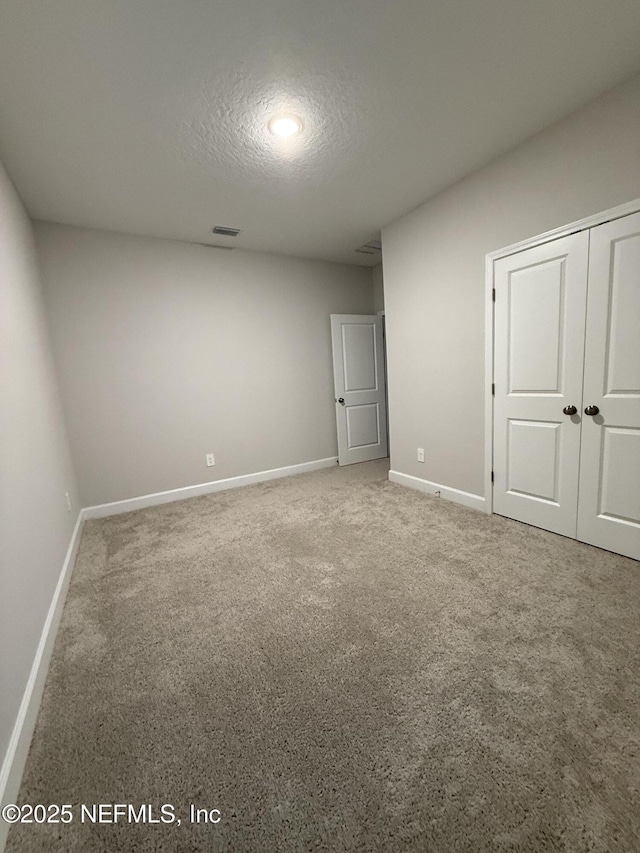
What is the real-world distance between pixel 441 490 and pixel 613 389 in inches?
61.4

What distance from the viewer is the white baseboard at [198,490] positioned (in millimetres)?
3273

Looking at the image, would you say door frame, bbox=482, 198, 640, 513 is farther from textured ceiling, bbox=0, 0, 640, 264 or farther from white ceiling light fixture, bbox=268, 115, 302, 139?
white ceiling light fixture, bbox=268, 115, 302, 139

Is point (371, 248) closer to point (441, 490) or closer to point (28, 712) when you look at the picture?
point (441, 490)

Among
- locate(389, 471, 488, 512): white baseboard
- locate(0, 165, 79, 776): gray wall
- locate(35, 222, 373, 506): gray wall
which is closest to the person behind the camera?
locate(0, 165, 79, 776): gray wall

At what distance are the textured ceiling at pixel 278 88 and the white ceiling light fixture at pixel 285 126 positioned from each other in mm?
53

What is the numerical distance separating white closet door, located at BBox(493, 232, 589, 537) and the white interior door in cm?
207

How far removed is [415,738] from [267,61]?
2.80m

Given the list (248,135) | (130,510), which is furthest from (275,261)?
(130,510)

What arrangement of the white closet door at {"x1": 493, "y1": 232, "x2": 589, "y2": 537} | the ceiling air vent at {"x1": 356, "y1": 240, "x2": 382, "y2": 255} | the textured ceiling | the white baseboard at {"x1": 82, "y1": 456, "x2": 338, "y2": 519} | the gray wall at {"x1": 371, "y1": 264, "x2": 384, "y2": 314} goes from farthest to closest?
the gray wall at {"x1": 371, "y1": 264, "x2": 384, "y2": 314} → the ceiling air vent at {"x1": 356, "y1": 240, "x2": 382, "y2": 255} → the white baseboard at {"x1": 82, "y1": 456, "x2": 338, "y2": 519} → the white closet door at {"x1": 493, "y1": 232, "x2": 589, "y2": 537} → the textured ceiling

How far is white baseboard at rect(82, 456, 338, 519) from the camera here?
3.27m

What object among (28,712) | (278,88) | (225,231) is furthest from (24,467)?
(225,231)

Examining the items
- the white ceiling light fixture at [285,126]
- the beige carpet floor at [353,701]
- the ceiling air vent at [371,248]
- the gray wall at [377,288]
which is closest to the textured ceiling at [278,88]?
the white ceiling light fixture at [285,126]

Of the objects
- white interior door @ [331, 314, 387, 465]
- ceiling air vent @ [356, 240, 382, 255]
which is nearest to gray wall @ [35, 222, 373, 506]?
white interior door @ [331, 314, 387, 465]

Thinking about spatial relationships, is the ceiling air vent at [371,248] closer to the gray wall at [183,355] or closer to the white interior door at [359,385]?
the gray wall at [183,355]
